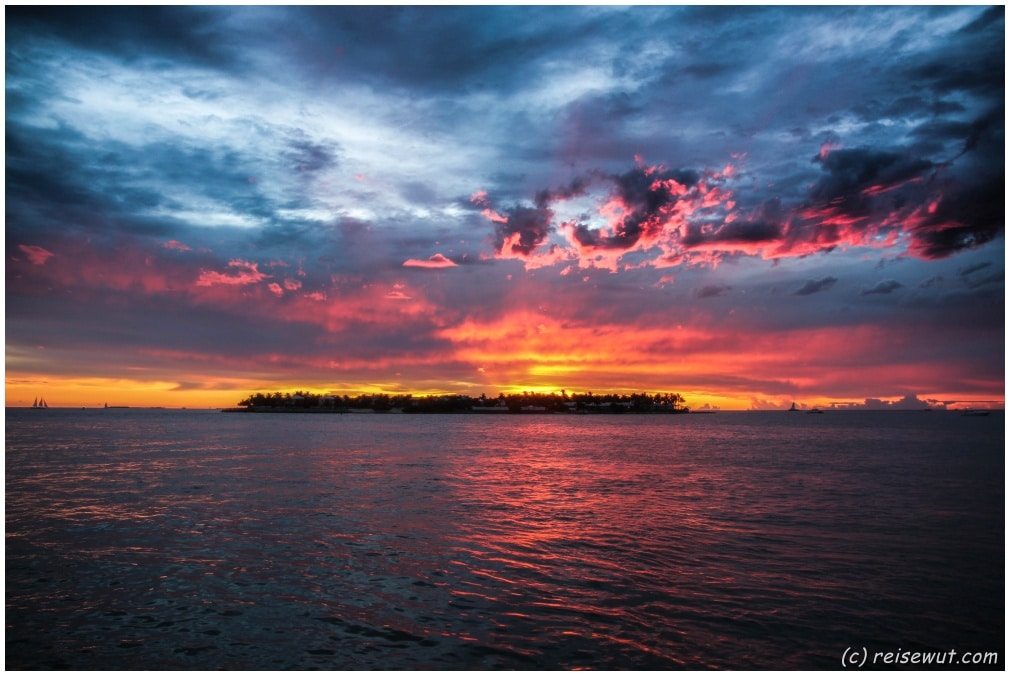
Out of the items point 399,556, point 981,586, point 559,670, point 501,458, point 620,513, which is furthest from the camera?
point 501,458

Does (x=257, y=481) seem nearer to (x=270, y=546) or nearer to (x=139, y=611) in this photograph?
(x=270, y=546)

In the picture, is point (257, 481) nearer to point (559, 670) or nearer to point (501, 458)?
point (501, 458)

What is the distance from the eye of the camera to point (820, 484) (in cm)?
4531

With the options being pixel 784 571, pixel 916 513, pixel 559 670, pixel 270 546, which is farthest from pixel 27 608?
pixel 916 513

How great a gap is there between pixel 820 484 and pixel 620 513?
916 inches

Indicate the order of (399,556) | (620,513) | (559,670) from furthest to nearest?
(620,513) → (399,556) → (559,670)

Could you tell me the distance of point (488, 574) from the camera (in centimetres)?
2009

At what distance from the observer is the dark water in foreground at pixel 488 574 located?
1444cm

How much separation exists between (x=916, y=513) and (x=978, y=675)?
2279 centimetres

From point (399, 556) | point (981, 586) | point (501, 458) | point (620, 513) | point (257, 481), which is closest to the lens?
point (981, 586)

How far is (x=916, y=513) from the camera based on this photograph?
32688 millimetres

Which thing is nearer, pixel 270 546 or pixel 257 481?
pixel 270 546

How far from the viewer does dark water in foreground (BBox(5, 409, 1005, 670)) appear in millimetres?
14438

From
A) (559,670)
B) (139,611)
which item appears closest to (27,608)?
(139,611)
